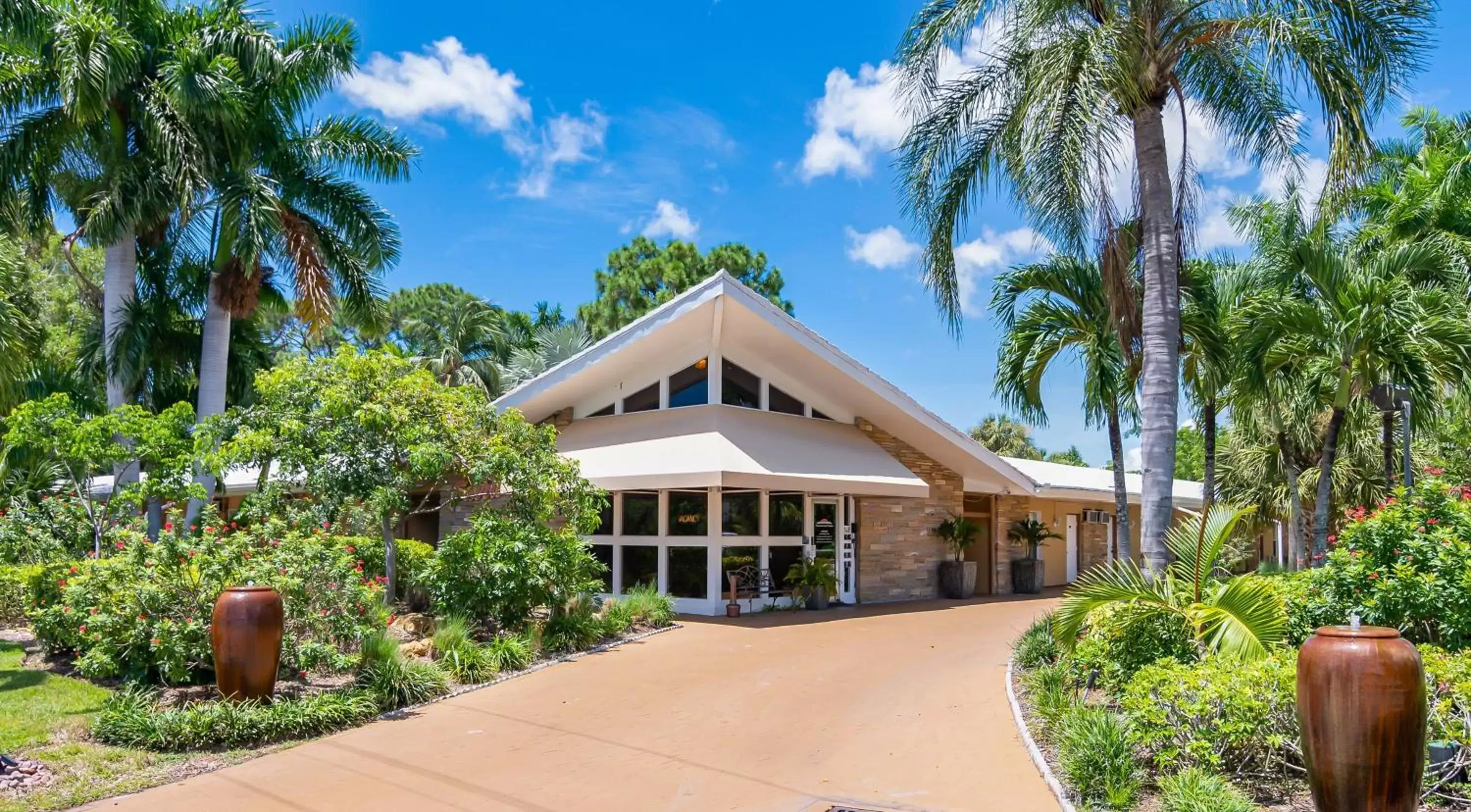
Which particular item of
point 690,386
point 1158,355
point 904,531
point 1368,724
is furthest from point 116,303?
point 1368,724

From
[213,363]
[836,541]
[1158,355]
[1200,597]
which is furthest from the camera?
[836,541]

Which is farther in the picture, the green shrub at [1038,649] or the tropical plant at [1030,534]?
the tropical plant at [1030,534]

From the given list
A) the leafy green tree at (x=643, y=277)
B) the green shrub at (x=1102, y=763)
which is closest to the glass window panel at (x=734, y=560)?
the green shrub at (x=1102, y=763)

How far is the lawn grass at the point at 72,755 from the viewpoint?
6.59 metres

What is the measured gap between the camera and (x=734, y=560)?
16.5m

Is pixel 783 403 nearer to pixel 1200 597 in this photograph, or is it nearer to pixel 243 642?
pixel 1200 597

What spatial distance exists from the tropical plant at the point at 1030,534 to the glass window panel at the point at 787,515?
6911 millimetres

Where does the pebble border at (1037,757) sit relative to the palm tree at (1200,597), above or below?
below

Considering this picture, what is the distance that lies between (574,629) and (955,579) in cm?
981

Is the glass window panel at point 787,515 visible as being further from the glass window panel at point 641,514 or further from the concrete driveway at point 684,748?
the concrete driveway at point 684,748

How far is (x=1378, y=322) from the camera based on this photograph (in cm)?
1193

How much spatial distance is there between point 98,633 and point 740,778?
19.6 feet

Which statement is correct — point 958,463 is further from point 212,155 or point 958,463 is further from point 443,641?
point 212,155

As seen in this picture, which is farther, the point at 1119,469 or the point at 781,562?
the point at 781,562
